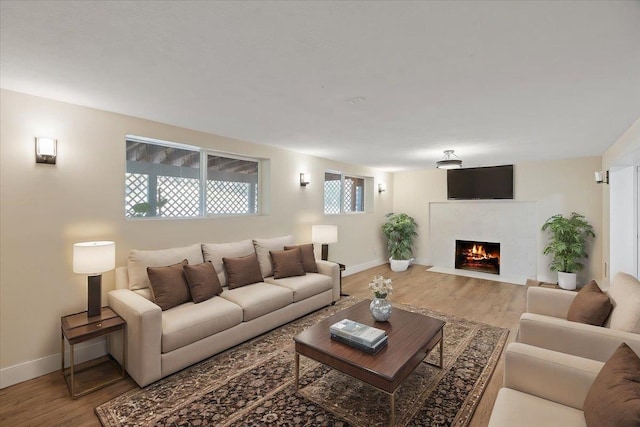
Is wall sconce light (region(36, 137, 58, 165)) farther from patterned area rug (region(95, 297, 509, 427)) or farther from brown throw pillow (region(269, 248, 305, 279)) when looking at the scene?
brown throw pillow (region(269, 248, 305, 279))

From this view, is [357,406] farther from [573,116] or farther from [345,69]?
[573,116]

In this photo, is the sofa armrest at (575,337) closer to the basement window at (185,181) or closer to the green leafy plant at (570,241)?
the basement window at (185,181)

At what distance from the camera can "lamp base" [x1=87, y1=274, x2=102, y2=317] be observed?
2453mm

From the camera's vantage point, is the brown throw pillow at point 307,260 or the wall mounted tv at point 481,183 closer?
the brown throw pillow at point 307,260

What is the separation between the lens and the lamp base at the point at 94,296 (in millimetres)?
2453

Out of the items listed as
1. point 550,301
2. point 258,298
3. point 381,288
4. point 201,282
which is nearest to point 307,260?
point 258,298

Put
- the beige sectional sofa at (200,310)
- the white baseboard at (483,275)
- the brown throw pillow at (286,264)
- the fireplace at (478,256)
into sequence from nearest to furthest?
the beige sectional sofa at (200,310)
the brown throw pillow at (286,264)
the white baseboard at (483,275)
the fireplace at (478,256)

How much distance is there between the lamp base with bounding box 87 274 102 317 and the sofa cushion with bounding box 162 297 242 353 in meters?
0.53

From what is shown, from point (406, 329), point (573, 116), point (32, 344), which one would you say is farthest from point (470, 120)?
point (32, 344)

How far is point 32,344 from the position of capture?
7.88 feet

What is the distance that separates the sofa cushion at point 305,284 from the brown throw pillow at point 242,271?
0.84 ft

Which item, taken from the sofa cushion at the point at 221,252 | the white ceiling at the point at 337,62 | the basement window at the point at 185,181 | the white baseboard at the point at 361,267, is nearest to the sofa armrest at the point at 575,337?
the white ceiling at the point at 337,62

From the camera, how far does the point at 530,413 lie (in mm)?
1359

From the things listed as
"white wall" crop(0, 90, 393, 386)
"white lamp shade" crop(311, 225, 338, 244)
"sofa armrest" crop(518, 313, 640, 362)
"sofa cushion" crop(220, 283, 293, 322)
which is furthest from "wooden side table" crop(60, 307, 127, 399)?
"sofa armrest" crop(518, 313, 640, 362)
